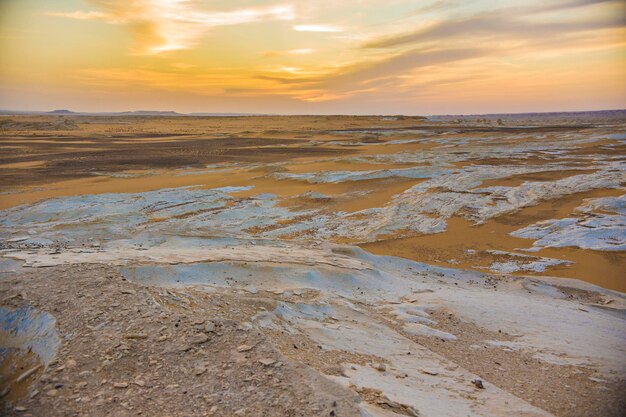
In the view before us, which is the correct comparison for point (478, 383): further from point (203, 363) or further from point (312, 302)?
point (203, 363)

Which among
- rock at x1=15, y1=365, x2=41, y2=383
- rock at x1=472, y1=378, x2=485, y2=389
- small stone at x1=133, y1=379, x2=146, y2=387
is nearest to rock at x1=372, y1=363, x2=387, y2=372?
rock at x1=472, y1=378, x2=485, y2=389

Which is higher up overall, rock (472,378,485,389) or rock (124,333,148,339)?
rock (124,333,148,339)

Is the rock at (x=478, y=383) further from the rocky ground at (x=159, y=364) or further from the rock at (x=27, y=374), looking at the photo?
the rock at (x=27, y=374)

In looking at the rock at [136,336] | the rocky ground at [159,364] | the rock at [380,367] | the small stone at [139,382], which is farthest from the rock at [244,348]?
the rock at [380,367]

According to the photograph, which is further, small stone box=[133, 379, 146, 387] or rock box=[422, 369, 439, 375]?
rock box=[422, 369, 439, 375]

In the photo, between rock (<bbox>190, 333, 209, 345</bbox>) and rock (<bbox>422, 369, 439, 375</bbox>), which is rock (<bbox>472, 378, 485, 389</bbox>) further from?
rock (<bbox>190, 333, 209, 345</bbox>)

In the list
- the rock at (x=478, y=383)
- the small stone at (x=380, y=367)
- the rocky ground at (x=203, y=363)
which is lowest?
the rock at (x=478, y=383)
